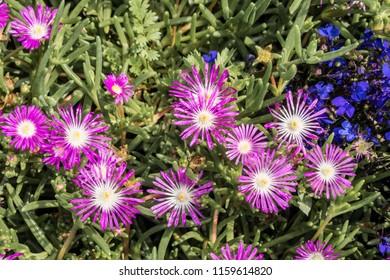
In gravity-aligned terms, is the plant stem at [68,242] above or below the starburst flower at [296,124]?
below

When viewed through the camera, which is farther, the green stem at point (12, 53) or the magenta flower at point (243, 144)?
the green stem at point (12, 53)

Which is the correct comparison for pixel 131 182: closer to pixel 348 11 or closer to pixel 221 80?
pixel 221 80

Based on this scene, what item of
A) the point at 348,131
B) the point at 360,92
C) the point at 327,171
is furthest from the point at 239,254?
the point at 360,92

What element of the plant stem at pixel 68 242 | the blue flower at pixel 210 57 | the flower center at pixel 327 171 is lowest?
the plant stem at pixel 68 242

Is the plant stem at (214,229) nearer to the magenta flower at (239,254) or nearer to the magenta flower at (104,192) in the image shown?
the magenta flower at (239,254)

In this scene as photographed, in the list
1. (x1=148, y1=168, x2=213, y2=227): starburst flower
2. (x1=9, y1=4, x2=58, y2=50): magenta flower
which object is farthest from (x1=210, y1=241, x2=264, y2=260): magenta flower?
(x1=9, y1=4, x2=58, y2=50): magenta flower

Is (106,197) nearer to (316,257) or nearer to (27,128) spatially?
(27,128)

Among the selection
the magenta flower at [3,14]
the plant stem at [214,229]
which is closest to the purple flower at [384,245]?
the plant stem at [214,229]
